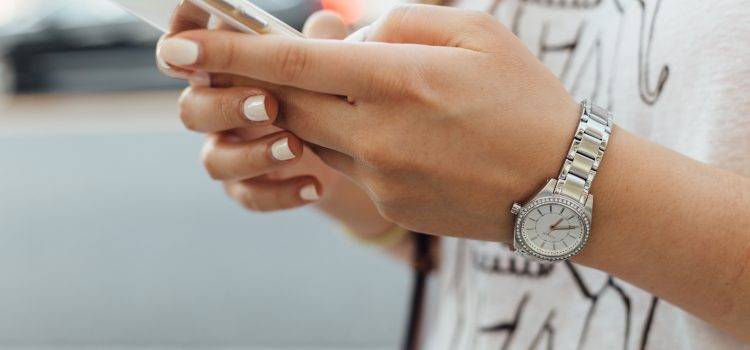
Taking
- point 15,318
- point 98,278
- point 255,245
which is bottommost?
point 15,318

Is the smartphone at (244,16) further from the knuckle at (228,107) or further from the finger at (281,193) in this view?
the finger at (281,193)

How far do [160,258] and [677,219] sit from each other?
3.88 feet

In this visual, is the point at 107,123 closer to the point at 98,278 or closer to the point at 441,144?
the point at 98,278

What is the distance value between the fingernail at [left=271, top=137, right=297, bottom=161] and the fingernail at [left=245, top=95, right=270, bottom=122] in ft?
0.08

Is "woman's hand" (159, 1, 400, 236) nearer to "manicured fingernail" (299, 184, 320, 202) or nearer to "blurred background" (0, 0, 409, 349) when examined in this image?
"manicured fingernail" (299, 184, 320, 202)

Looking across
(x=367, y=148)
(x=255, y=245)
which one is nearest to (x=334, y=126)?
(x=367, y=148)

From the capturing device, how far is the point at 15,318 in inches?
54.7

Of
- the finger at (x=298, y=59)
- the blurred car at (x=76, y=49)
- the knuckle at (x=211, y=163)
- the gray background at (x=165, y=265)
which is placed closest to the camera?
the finger at (x=298, y=59)

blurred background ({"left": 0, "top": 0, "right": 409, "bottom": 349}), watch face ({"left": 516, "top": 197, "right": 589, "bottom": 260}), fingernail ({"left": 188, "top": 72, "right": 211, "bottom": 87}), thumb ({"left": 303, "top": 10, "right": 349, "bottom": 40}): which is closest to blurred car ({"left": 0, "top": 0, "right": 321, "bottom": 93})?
blurred background ({"left": 0, "top": 0, "right": 409, "bottom": 349})

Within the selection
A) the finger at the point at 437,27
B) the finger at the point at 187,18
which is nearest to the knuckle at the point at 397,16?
the finger at the point at 437,27

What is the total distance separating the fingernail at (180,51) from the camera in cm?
38

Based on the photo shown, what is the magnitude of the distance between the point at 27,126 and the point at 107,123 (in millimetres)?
187

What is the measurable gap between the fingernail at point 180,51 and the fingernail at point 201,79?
0.04 meters

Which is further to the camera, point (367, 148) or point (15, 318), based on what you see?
point (15, 318)
